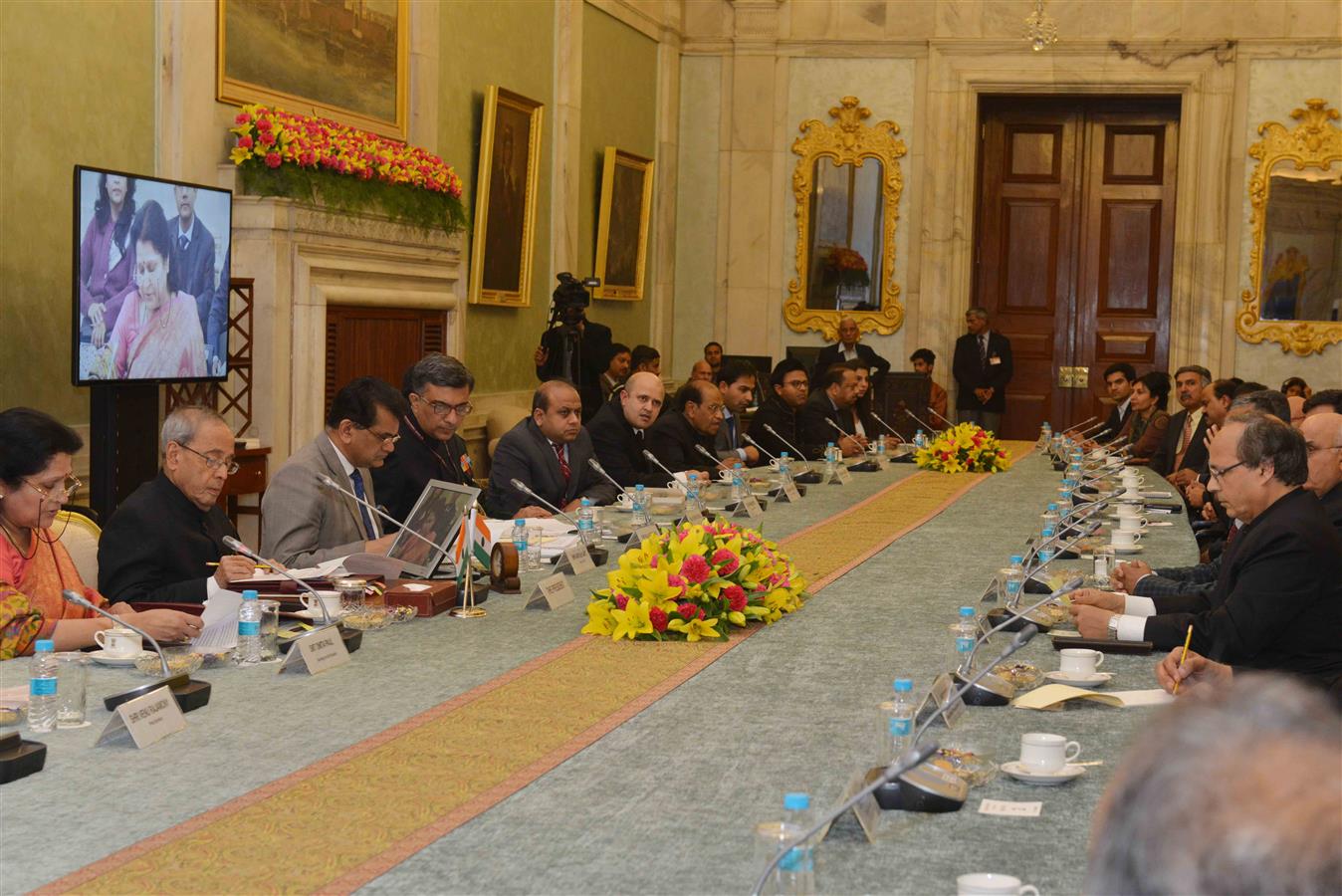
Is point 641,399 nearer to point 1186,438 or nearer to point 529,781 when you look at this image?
point 1186,438

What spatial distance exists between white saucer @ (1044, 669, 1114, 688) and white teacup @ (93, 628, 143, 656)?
1.87 m

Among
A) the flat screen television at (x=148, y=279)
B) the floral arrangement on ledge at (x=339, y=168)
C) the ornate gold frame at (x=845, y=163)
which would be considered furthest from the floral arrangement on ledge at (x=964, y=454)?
the ornate gold frame at (x=845, y=163)

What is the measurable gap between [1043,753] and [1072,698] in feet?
1.95

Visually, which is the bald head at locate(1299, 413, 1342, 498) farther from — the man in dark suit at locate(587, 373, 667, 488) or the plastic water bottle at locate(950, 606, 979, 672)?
the man in dark suit at locate(587, 373, 667, 488)

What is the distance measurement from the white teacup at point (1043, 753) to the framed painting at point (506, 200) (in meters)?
7.70

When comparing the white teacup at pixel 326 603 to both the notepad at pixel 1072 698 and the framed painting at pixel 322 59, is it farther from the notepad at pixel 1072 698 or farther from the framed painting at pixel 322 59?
the framed painting at pixel 322 59

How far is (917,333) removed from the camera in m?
13.4

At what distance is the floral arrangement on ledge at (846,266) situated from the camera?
44.1 ft

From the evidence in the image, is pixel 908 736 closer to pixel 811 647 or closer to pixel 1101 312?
pixel 811 647

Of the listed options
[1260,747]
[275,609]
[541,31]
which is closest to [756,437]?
[541,31]

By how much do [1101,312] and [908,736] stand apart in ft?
38.5

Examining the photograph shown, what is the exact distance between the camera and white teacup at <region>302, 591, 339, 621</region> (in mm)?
3641

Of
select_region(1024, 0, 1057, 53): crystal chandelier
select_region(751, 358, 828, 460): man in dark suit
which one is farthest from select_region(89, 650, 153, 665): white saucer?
select_region(1024, 0, 1057, 53): crystal chandelier

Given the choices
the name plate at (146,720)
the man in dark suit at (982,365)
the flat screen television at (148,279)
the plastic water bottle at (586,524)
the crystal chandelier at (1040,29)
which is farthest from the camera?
the man in dark suit at (982,365)
